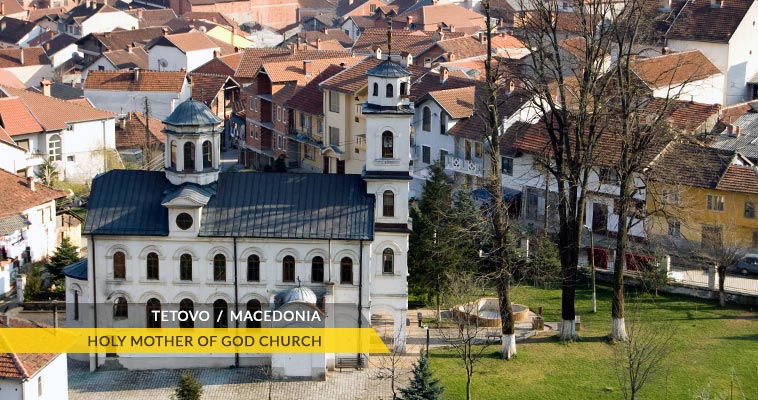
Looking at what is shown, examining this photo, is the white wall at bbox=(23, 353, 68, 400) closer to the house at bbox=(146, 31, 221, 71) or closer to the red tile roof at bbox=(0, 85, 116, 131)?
the red tile roof at bbox=(0, 85, 116, 131)

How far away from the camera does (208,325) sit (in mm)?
44094

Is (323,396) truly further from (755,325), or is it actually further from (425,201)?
(755,325)

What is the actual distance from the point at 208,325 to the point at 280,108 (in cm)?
3160

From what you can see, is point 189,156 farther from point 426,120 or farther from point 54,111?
point 54,111

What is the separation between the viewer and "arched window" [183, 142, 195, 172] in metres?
44.2

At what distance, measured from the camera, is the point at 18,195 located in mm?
56969

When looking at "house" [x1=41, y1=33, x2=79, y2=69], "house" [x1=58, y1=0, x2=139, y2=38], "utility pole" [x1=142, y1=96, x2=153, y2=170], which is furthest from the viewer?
"house" [x1=58, y1=0, x2=139, y2=38]

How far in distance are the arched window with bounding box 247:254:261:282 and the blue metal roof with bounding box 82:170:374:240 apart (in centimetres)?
93

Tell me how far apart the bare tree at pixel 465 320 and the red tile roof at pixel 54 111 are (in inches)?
1221

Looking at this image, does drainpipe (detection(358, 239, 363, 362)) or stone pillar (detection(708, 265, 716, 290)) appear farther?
stone pillar (detection(708, 265, 716, 290))

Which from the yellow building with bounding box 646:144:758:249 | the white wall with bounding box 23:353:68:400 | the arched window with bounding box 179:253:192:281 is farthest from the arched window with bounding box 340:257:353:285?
the yellow building with bounding box 646:144:758:249

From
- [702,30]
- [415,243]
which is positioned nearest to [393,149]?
[415,243]

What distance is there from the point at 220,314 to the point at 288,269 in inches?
117

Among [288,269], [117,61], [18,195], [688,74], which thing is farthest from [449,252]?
[117,61]
